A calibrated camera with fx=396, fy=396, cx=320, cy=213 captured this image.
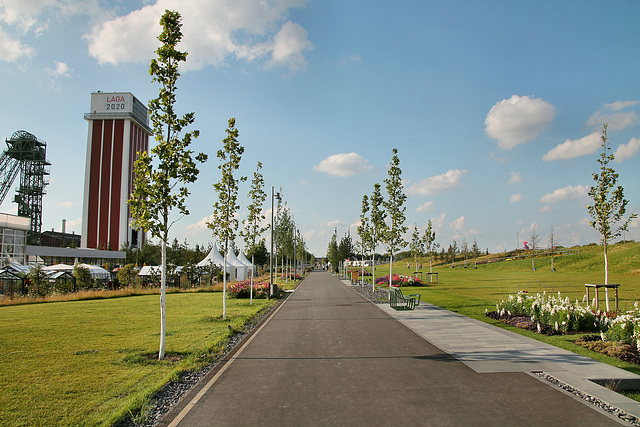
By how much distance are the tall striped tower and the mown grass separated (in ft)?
196

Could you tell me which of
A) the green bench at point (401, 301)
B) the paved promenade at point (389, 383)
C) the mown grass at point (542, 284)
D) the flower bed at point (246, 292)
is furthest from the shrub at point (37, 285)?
the mown grass at point (542, 284)

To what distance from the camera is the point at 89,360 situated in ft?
27.6

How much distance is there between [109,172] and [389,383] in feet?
290

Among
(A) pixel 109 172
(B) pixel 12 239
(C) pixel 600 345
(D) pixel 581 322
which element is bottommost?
(C) pixel 600 345

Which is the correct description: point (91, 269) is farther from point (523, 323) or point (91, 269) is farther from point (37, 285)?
point (523, 323)

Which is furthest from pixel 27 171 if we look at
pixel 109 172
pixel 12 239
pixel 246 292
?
pixel 246 292

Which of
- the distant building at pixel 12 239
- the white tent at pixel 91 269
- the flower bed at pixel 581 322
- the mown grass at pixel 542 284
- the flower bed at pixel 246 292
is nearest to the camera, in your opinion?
the flower bed at pixel 581 322

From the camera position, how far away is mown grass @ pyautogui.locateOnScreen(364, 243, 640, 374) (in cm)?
1424

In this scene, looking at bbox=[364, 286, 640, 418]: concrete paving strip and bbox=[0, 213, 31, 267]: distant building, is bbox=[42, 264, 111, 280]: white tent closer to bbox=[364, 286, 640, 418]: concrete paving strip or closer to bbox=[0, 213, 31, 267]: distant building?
bbox=[0, 213, 31, 267]: distant building

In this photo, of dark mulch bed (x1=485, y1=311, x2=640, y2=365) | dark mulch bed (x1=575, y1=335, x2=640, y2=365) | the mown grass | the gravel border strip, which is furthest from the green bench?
the gravel border strip

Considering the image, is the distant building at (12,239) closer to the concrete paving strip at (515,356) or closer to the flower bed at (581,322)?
the concrete paving strip at (515,356)

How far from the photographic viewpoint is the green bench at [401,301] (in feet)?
57.1

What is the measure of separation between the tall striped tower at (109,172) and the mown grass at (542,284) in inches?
2347

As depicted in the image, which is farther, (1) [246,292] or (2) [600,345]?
(1) [246,292]
